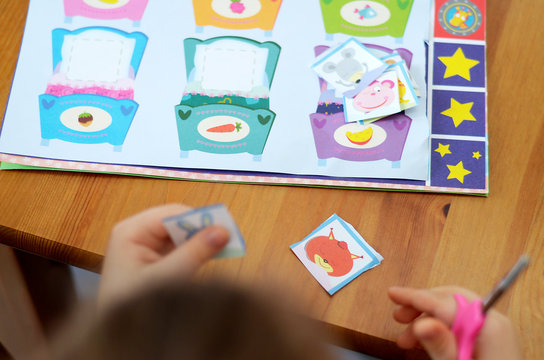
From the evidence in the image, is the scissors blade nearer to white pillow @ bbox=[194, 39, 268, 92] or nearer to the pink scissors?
the pink scissors

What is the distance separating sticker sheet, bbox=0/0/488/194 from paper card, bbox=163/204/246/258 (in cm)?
25

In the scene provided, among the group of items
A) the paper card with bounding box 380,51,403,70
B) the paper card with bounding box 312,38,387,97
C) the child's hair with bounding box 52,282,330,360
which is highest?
the paper card with bounding box 380,51,403,70

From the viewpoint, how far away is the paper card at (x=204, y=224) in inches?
19.4

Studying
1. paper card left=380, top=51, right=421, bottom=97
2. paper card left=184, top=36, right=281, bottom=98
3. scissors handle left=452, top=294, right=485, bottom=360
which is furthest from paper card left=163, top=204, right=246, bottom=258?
paper card left=380, top=51, right=421, bottom=97

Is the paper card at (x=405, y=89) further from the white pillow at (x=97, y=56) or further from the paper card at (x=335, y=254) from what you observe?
the white pillow at (x=97, y=56)

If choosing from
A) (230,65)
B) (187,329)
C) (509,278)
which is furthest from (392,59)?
(187,329)

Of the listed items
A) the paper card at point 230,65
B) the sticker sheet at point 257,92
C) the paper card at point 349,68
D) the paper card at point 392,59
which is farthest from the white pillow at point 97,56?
the paper card at point 392,59

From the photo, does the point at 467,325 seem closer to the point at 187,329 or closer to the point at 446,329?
the point at 446,329

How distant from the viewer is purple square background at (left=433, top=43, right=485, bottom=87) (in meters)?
0.83

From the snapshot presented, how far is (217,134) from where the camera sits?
0.78 m

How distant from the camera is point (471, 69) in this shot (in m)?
0.84

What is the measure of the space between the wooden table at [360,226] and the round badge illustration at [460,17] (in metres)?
0.19

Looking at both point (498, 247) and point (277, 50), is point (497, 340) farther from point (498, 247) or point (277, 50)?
point (277, 50)

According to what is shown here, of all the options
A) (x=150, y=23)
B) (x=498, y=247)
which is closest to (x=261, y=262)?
(x=498, y=247)
